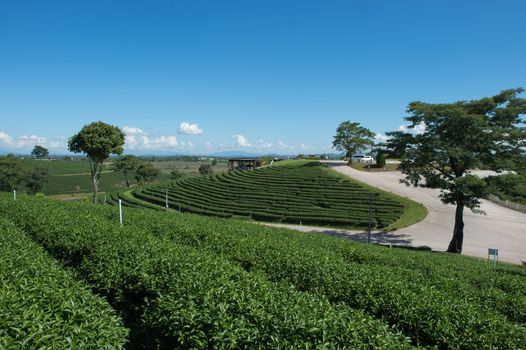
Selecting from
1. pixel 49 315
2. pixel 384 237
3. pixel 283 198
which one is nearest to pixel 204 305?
pixel 49 315

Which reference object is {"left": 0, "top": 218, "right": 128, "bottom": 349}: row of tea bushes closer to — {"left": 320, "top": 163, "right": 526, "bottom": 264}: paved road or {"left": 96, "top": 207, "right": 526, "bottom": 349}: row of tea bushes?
{"left": 96, "top": 207, "right": 526, "bottom": 349}: row of tea bushes

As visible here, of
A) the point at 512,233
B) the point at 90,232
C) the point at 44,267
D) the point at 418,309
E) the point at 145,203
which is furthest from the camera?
the point at 145,203

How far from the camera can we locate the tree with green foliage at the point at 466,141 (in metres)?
23.7

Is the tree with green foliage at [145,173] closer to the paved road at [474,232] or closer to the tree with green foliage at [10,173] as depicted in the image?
the tree with green foliage at [10,173]

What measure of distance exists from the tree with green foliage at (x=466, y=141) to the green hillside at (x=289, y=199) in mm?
8358

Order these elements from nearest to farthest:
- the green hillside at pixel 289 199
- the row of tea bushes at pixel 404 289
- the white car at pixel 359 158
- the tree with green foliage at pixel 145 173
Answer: the row of tea bushes at pixel 404 289
the green hillside at pixel 289 199
the white car at pixel 359 158
the tree with green foliage at pixel 145 173

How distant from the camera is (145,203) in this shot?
50.4 m

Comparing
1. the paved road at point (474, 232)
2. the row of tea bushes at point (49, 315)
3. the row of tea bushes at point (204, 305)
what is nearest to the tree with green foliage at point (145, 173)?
the paved road at point (474, 232)

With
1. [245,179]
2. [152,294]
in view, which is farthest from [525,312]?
[245,179]

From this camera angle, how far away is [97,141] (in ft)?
117

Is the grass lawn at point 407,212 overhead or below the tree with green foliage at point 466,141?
below

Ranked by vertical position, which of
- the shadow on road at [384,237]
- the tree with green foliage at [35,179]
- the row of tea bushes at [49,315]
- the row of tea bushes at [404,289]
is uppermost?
the row of tea bushes at [49,315]

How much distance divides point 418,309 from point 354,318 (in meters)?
1.91

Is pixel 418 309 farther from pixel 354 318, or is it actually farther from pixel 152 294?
Answer: pixel 152 294
